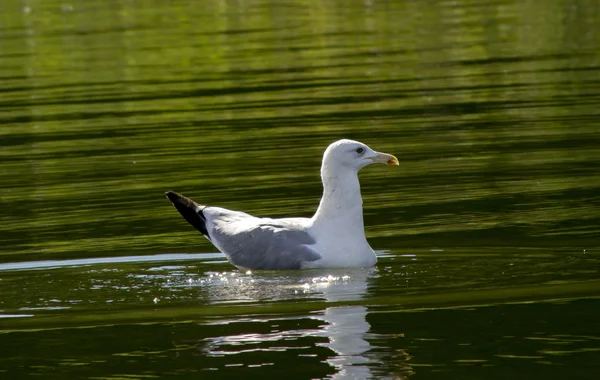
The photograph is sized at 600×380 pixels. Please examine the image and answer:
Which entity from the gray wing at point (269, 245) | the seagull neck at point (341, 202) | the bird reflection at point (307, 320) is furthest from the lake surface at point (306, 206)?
the seagull neck at point (341, 202)

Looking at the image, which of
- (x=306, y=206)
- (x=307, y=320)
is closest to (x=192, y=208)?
(x=306, y=206)

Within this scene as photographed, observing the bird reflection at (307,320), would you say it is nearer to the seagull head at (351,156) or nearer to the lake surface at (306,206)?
the lake surface at (306,206)

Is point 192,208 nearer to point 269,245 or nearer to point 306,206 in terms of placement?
point 269,245

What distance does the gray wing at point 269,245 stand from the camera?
1211cm

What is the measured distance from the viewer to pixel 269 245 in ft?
40.1

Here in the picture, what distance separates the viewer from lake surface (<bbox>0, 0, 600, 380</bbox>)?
955cm

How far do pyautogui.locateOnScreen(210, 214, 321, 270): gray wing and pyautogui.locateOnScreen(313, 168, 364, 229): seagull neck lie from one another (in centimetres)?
25

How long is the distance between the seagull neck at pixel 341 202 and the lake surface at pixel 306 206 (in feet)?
1.53

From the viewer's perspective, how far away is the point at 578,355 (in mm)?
9016

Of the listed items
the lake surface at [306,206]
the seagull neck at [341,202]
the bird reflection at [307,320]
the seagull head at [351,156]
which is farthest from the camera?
the seagull head at [351,156]

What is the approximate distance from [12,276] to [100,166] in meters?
6.05

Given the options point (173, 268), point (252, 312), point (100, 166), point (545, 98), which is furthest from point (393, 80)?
point (252, 312)

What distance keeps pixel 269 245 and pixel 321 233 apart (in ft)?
1.48

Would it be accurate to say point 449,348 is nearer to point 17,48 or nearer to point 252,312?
point 252,312
